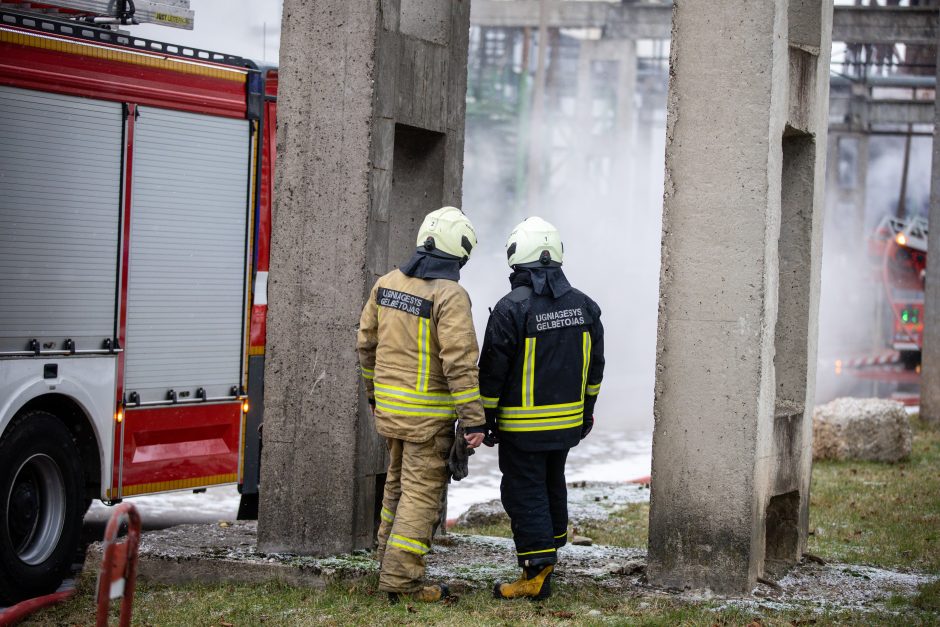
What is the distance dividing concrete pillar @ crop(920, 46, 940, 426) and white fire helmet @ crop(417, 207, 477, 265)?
1020 cm

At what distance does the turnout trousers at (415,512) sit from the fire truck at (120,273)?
2.09 m

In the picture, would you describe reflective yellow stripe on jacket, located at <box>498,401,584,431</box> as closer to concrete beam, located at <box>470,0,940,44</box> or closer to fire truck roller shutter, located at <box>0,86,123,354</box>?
fire truck roller shutter, located at <box>0,86,123,354</box>

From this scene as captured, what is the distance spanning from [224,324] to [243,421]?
647mm

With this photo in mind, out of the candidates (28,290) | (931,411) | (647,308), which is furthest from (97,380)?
(647,308)

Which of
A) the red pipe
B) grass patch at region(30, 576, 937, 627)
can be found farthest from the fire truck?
grass patch at region(30, 576, 937, 627)

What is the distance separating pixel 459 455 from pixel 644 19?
24265 mm

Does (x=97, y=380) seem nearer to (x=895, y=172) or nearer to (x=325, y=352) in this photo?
(x=325, y=352)

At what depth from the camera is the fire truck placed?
246 inches

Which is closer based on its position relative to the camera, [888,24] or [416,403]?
[416,403]

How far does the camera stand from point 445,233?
5367 millimetres

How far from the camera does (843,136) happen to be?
29.9 m

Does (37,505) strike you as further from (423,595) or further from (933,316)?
(933,316)

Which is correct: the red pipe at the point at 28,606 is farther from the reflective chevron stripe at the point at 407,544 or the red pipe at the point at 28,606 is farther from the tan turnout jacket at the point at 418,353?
the tan turnout jacket at the point at 418,353

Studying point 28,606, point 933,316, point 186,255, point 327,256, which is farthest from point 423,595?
point 933,316
